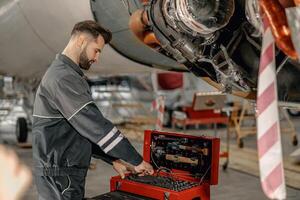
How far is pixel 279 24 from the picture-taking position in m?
1.84

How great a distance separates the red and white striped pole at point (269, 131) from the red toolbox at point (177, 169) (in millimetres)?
917

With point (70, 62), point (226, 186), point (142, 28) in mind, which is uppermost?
point (142, 28)


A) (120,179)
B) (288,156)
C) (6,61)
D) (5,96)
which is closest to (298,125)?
(288,156)

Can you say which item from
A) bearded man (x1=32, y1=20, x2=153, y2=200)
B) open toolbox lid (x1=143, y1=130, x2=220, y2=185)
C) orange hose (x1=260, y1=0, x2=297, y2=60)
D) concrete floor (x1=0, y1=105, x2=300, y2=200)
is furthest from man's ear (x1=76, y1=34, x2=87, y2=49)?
concrete floor (x1=0, y1=105, x2=300, y2=200)

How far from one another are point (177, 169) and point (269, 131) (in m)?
1.36

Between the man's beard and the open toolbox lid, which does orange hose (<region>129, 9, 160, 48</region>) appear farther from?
the open toolbox lid

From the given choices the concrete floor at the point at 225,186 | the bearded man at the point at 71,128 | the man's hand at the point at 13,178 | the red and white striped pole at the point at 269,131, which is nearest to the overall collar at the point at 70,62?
the bearded man at the point at 71,128

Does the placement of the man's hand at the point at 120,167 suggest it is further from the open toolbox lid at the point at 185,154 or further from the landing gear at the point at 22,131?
the landing gear at the point at 22,131

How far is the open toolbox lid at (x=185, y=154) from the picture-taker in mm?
2891

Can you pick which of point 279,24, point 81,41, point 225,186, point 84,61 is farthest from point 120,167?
point 225,186

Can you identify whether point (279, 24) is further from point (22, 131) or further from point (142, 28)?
point (22, 131)

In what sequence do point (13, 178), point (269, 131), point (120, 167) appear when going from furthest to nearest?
1. point (13, 178)
2. point (120, 167)
3. point (269, 131)

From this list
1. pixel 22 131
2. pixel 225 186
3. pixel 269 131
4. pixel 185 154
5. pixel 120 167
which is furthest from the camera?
pixel 22 131

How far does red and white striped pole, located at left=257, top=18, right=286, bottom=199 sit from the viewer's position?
1754 millimetres
